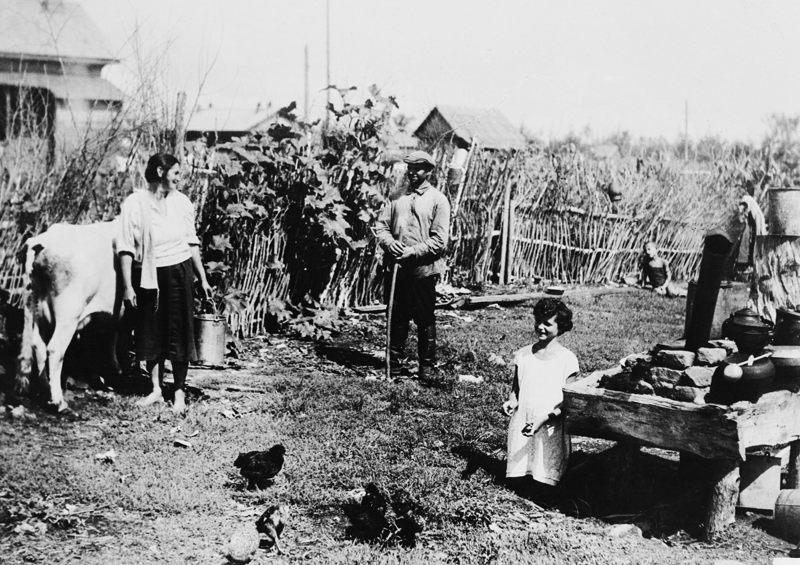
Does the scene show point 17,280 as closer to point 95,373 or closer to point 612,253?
point 95,373

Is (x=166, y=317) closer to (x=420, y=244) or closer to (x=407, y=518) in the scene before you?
(x=420, y=244)

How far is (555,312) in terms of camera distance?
392 cm

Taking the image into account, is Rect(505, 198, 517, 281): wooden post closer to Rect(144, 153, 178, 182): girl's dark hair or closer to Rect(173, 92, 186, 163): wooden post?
Rect(173, 92, 186, 163): wooden post

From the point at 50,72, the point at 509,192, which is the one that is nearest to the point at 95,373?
the point at 50,72

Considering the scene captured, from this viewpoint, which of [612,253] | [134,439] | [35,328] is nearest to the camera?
[134,439]

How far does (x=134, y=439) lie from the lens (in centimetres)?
458

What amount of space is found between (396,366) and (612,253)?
812cm

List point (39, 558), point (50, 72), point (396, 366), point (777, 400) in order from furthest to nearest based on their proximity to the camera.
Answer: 1. point (396, 366)
2. point (50, 72)
3. point (777, 400)
4. point (39, 558)

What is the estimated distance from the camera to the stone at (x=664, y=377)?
378 centimetres

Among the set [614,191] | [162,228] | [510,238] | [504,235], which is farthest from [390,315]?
[614,191]

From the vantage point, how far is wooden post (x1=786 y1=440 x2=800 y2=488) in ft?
12.9

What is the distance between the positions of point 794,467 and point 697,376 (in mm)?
897

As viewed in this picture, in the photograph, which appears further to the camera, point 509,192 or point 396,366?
point 509,192

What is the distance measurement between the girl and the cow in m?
3.11
